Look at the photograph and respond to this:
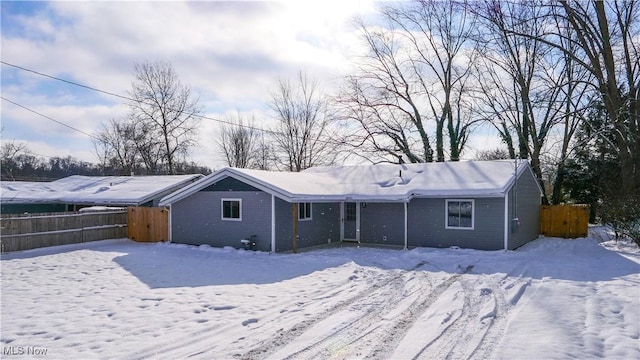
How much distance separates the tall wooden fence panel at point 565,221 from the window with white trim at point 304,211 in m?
11.6

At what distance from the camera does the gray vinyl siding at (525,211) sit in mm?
16016

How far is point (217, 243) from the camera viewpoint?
1691cm

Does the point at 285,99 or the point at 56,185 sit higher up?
the point at 285,99

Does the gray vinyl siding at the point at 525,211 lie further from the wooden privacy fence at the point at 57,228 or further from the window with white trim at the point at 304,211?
the wooden privacy fence at the point at 57,228

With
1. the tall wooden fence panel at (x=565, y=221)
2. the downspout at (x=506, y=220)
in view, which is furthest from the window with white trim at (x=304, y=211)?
the tall wooden fence panel at (x=565, y=221)

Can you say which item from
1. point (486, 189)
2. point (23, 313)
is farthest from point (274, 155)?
point (23, 313)

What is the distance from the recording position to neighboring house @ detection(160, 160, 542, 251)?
51.5ft

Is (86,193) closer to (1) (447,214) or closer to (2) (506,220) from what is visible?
(1) (447,214)

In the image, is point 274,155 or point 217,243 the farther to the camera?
point 274,155

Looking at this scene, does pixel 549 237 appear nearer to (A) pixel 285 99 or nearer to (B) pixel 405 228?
(B) pixel 405 228

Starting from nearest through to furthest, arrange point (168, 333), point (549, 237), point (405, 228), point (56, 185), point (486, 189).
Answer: point (168, 333) < point (486, 189) < point (405, 228) < point (549, 237) < point (56, 185)

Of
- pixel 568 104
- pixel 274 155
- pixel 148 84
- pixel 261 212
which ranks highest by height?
pixel 148 84

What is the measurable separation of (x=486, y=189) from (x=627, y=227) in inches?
207

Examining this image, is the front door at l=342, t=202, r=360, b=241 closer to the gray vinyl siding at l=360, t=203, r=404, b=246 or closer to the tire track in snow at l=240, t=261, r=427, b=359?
the gray vinyl siding at l=360, t=203, r=404, b=246
